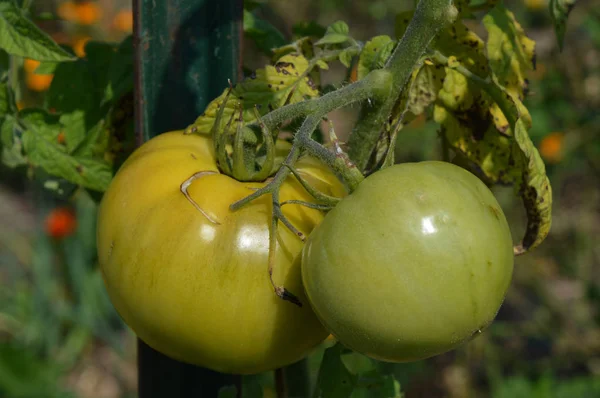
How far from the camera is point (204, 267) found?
81 cm

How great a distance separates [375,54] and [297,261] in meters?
0.30

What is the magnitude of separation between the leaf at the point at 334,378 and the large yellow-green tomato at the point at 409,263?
26cm

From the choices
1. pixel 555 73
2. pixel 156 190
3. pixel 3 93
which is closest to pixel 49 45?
pixel 3 93

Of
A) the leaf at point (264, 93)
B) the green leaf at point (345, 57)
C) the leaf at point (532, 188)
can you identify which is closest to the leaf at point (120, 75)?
the leaf at point (264, 93)

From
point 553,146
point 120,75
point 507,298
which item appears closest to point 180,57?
point 120,75

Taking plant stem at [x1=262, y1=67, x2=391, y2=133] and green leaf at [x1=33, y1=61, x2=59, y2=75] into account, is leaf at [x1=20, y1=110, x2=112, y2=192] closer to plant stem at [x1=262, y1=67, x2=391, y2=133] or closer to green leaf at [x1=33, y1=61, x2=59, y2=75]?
green leaf at [x1=33, y1=61, x2=59, y2=75]

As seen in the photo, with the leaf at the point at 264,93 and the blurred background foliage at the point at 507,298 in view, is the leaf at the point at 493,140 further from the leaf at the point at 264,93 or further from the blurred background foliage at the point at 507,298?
the blurred background foliage at the point at 507,298

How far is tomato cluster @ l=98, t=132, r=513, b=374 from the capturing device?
0.73 m

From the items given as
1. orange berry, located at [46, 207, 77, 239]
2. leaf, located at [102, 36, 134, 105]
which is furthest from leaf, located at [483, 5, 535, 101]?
orange berry, located at [46, 207, 77, 239]

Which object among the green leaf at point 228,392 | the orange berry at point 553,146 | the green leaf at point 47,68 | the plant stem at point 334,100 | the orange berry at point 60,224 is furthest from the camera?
the orange berry at point 553,146

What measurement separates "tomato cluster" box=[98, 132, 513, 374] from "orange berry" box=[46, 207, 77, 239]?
230 cm

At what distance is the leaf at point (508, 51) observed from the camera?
101 centimetres

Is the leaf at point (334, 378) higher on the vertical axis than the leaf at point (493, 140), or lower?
lower

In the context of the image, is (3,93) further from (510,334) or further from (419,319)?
(510,334)
